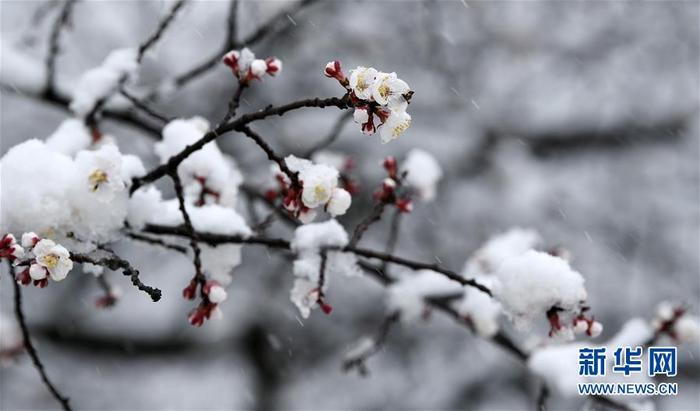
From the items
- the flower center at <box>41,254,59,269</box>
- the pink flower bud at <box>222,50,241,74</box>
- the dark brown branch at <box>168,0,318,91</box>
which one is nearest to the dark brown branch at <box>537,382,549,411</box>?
the pink flower bud at <box>222,50,241,74</box>

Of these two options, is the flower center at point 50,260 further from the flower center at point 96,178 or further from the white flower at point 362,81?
→ the white flower at point 362,81

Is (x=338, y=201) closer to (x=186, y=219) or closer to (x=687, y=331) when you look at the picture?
(x=186, y=219)

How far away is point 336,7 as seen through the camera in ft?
20.0

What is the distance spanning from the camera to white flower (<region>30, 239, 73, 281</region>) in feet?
4.13

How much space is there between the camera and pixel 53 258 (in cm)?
126

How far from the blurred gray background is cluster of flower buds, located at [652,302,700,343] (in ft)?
12.8

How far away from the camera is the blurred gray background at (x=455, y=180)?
22.9 ft

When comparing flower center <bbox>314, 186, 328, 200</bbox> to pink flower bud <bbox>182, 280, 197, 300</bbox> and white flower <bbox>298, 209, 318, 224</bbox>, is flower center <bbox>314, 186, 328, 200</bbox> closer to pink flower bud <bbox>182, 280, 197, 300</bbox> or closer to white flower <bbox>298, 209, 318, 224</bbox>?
white flower <bbox>298, 209, 318, 224</bbox>

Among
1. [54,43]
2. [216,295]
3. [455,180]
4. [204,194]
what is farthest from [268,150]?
[455,180]

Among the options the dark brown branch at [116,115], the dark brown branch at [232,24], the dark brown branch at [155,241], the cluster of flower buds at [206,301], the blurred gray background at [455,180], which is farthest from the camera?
the blurred gray background at [455,180]

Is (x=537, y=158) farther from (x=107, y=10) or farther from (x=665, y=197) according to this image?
(x=107, y=10)

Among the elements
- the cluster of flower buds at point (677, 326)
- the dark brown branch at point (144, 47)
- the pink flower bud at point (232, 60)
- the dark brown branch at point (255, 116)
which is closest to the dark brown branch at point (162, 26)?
the dark brown branch at point (144, 47)

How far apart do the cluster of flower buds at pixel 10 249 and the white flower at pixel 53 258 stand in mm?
37

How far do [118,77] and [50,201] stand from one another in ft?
2.24
